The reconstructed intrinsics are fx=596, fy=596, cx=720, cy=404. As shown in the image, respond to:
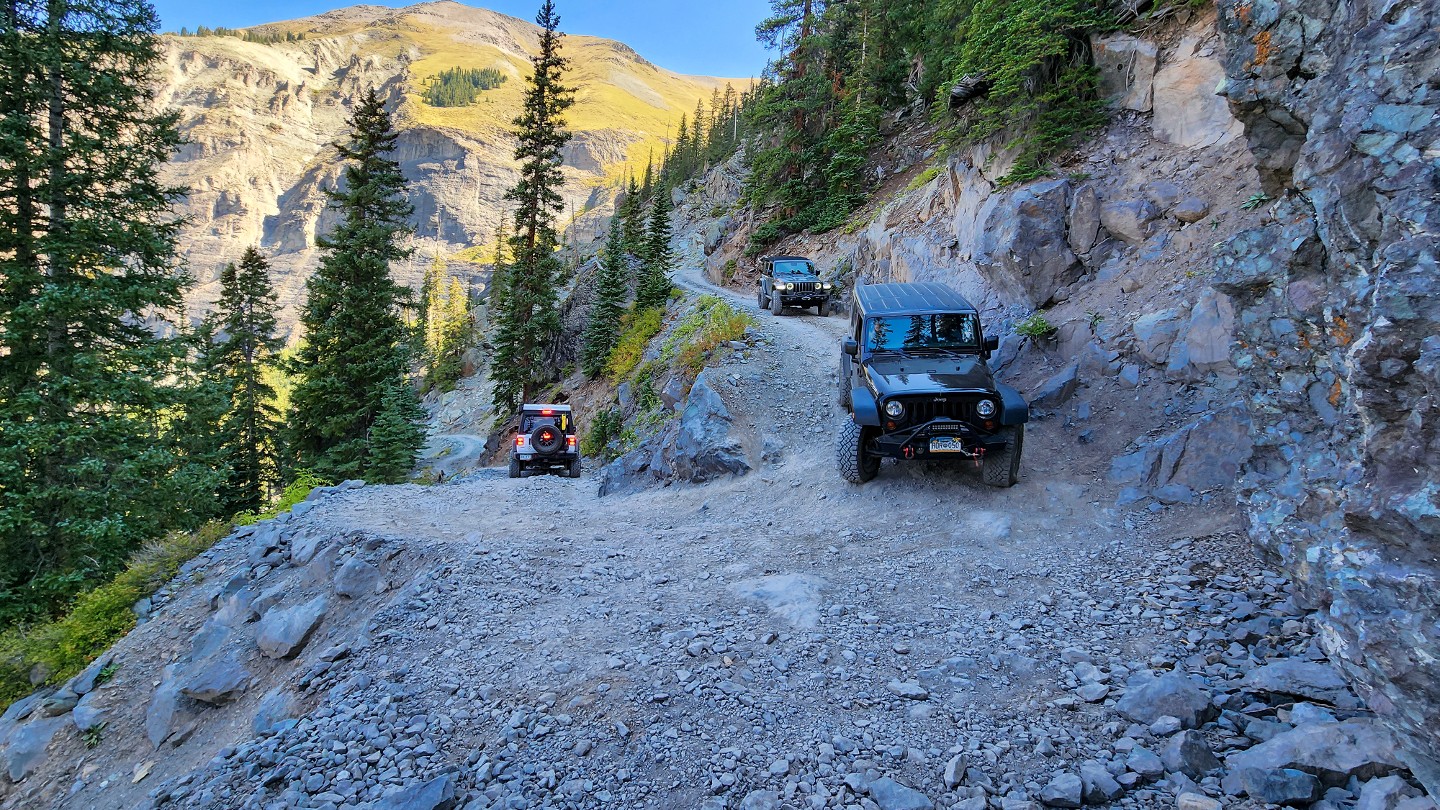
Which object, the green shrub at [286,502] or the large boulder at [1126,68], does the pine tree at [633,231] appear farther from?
the large boulder at [1126,68]

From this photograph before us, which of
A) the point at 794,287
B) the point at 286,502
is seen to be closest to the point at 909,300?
the point at 794,287

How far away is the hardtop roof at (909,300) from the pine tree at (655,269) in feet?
52.4

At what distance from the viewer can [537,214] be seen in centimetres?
Result: 2619

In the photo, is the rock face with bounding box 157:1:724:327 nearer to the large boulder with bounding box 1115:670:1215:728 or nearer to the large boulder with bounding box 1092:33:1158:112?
the large boulder with bounding box 1092:33:1158:112

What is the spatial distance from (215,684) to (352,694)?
2559mm

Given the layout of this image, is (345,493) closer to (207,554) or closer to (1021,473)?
(207,554)

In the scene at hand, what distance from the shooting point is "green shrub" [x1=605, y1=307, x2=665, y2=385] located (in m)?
22.5

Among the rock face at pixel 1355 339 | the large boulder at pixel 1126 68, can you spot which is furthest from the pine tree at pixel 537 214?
the rock face at pixel 1355 339

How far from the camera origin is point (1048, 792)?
10.9 feet

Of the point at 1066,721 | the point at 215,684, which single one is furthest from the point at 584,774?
the point at 215,684

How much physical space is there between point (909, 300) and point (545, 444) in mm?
10354

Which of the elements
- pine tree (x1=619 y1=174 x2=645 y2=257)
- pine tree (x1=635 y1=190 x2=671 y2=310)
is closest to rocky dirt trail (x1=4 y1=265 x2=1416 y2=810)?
pine tree (x1=635 y1=190 x2=671 y2=310)

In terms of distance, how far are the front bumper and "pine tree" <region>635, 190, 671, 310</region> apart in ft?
62.8

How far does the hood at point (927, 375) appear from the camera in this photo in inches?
310
